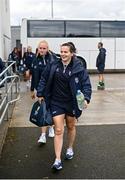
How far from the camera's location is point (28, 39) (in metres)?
26.3

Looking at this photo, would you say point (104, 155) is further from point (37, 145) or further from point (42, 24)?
point (42, 24)

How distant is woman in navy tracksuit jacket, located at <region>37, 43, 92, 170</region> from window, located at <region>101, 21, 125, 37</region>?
70.0 feet

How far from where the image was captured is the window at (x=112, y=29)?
27.3m

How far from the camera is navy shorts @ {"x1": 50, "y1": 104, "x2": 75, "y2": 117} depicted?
6.33 meters

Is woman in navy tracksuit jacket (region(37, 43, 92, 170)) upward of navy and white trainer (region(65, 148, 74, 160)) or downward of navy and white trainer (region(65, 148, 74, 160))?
upward

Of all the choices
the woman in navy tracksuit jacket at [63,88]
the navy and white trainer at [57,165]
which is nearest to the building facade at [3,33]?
the woman in navy tracksuit jacket at [63,88]

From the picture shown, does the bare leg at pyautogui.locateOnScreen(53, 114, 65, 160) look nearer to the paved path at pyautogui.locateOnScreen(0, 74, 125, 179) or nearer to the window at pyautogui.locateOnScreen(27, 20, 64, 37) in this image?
the paved path at pyautogui.locateOnScreen(0, 74, 125, 179)

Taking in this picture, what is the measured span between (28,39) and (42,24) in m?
1.41

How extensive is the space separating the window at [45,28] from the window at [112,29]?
8.31ft

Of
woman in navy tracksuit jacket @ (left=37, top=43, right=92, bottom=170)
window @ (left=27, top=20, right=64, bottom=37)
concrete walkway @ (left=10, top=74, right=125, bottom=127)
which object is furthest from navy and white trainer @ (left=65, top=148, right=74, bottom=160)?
window @ (left=27, top=20, right=64, bottom=37)

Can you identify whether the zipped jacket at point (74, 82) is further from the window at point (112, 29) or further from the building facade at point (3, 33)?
the window at point (112, 29)

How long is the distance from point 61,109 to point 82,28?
21.3 metres

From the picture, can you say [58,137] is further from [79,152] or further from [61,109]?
[79,152]

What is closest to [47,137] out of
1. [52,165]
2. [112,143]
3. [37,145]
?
[37,145]
